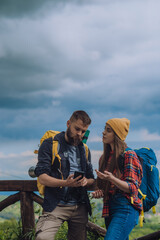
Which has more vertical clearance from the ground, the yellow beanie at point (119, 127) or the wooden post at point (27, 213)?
the yellow beanie at point (119, 127)

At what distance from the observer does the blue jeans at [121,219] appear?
318cm

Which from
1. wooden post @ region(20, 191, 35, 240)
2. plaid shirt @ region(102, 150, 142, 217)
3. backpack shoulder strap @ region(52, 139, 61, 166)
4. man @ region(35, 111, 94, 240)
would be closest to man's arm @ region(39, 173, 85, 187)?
man @ region(35, 111, 94, 240)

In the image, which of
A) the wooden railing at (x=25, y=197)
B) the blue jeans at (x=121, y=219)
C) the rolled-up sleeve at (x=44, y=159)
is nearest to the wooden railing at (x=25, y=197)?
the wooden railing at (x=25, y=197)

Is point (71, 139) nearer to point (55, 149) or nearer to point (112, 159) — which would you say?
point (55, 149)

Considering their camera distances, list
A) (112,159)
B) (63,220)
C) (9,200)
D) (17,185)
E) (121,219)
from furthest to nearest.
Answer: (9,200), (17,185), (63,220), (112,159), (121,219)

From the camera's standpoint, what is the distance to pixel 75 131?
350cm

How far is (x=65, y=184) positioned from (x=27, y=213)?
2696 millimetres

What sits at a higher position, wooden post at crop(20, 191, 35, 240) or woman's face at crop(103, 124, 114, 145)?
woman's face at crop(103, 124, 114, 145)

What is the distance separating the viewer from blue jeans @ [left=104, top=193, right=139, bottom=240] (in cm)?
318

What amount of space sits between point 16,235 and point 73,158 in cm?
286

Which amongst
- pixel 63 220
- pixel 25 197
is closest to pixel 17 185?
pixel 25 197

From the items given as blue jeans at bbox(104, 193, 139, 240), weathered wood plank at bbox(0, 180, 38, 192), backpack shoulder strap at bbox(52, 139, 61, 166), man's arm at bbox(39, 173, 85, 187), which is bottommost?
blue jeans at bbox(104, 193, 139, 240)

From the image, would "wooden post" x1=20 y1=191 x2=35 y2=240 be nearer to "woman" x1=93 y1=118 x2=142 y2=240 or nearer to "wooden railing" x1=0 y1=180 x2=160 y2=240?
"wooden railing" x1=0 y1=180 x2=160 y2=240

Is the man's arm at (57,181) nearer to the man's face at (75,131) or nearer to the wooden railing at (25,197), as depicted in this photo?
the man's face at (75,131)
